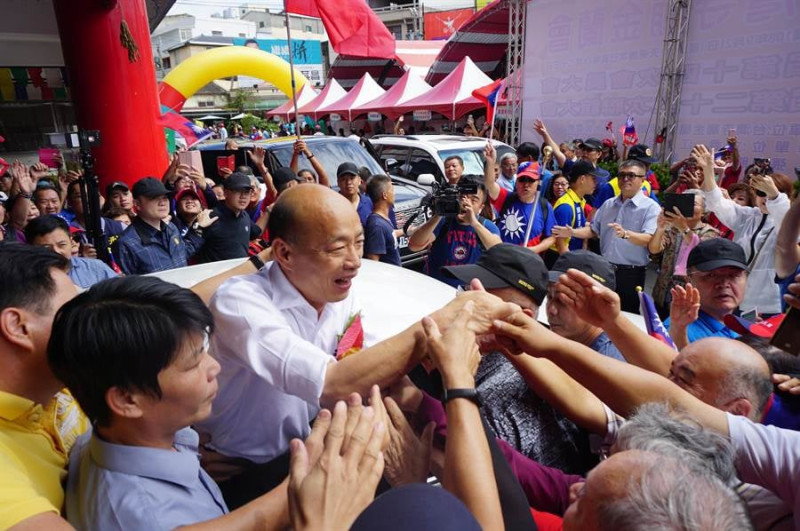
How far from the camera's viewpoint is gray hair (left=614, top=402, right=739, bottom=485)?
1096 millimetres

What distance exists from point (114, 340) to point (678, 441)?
1247 millimetres

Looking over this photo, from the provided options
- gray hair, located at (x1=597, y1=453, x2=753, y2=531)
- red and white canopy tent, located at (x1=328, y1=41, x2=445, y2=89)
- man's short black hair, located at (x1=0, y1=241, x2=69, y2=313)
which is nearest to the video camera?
man's short black hair, located at (x1=0, y1=241, x2=69, y2=313)

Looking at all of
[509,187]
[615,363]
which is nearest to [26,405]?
[615,363]

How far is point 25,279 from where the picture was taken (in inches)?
49.2

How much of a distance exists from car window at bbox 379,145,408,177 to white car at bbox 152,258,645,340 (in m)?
5.21

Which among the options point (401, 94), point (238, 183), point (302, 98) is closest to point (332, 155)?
point (238, 183)

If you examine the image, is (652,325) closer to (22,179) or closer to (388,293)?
(388,293)

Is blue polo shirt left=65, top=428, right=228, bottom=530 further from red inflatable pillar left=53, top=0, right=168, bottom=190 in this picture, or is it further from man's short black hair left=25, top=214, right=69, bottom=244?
red inflatable pillar left=53, top=0, right=168, bottom=190

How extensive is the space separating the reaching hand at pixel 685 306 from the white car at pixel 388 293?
0.28 m

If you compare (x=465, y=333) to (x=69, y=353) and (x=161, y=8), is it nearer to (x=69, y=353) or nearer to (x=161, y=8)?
(x=69, y=353)

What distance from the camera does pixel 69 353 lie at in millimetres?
1026

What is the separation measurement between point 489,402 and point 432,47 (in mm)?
25557

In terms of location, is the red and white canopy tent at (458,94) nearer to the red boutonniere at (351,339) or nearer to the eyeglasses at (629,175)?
the eyeglasses at (629,175)

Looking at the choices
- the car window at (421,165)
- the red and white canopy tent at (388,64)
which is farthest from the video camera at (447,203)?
the red and white canopy tent at (388,64)
